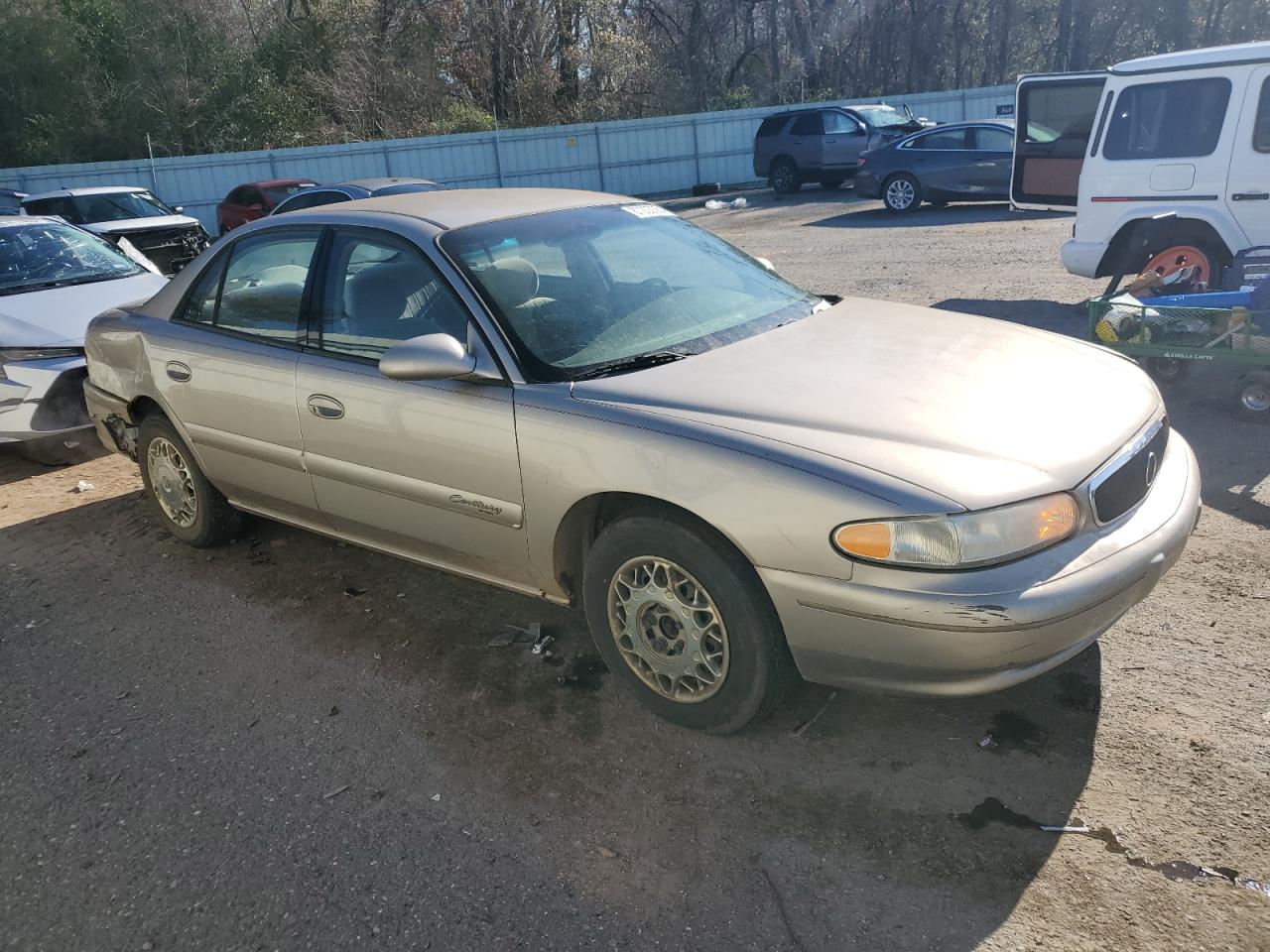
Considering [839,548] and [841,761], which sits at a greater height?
[839,548]

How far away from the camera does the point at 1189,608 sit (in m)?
3.72

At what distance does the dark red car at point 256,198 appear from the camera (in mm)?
17578

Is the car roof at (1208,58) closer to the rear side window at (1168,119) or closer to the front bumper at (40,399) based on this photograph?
the rear side window at (1168,119)

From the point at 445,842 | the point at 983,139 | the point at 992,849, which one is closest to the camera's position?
the point at 992,849

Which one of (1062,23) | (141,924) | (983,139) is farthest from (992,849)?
(1062,23)

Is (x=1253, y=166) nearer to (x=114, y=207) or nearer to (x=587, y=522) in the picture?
(x=587, y=522)

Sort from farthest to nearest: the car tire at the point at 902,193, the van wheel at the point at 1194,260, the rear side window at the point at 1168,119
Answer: the car tire at the point at 902,193
the van wheel at the point at 1194,260
the rear side window at the point at 1168,119

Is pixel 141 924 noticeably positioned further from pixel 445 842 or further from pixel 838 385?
pixel 838 385

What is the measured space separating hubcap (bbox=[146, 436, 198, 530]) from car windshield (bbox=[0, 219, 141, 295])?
10.1ft

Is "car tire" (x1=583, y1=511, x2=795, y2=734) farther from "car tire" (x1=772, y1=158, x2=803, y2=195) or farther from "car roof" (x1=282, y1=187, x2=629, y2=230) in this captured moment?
"car tire" (x1=772, y1=158, x2=803, y2=195)

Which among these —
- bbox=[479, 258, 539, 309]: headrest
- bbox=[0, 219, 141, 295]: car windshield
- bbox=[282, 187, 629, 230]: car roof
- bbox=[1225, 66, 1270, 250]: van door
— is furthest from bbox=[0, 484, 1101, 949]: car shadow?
bbox=[1225, 66, 1270, 250]: van door

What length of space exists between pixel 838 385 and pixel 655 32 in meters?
35.2

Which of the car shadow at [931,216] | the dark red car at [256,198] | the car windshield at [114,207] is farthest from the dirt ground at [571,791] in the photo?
the dark red car at [256,198]

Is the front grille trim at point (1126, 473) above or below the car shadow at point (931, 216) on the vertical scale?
above
